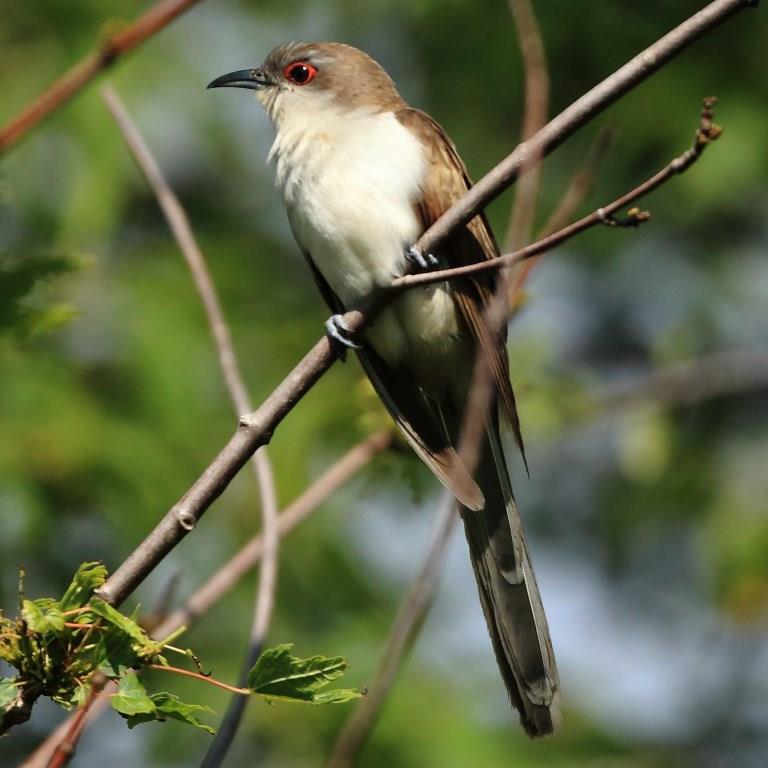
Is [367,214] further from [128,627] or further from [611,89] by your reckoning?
[128,627]

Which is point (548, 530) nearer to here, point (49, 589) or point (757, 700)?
point (757, 700)

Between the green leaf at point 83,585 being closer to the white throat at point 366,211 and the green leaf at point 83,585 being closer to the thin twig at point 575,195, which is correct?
the thin twig at point 575,195

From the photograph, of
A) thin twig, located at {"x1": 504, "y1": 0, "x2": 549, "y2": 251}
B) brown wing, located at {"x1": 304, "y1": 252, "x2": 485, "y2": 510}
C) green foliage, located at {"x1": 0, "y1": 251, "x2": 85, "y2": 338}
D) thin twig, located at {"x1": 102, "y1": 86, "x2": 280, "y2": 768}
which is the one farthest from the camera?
brown wing, located at {"x1": 304, "y1": 252, "x2": 485, "y2": 510}

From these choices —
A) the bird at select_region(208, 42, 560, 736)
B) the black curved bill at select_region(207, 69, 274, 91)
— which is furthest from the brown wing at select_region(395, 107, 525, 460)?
the black curved bill at select_region(207, 69, 274, 91)

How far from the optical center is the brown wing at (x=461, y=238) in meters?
4.00

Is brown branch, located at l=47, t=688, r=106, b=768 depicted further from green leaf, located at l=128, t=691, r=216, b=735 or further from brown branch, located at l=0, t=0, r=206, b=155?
brown branch, located at l=0, t=0, r=206, b=155

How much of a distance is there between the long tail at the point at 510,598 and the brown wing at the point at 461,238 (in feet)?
0.79

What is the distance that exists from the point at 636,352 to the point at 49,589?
16.3ft

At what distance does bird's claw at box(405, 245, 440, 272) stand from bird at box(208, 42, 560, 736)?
1.4 inches

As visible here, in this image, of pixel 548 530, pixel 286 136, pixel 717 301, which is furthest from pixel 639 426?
pixel 548 530

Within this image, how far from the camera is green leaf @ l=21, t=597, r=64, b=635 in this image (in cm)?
232

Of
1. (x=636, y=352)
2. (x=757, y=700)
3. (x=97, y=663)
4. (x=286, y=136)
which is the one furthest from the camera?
(x=636, y=352)

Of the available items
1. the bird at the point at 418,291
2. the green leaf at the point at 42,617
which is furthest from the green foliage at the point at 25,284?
the bird at the point at 418,291

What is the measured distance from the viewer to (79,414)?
19.7ft
